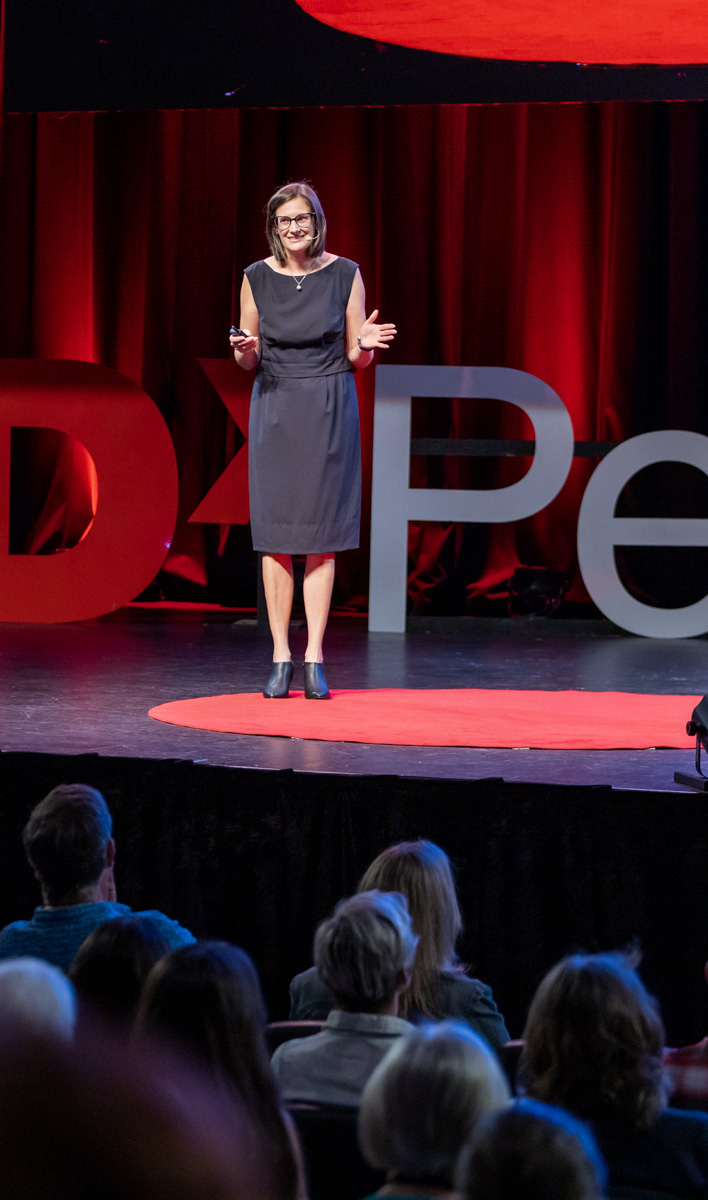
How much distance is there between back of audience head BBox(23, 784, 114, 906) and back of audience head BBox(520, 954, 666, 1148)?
0.85 metres

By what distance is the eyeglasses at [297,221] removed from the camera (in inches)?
131

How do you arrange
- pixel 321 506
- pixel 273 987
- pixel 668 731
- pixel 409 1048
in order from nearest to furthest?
pixel 409 1048 → pixel 273 987 → pixel 668 731 → pixel 321 506

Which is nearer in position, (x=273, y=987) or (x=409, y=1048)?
(x=409, y=1048)

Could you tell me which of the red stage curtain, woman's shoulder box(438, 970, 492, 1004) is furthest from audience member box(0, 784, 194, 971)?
the red stage curtain

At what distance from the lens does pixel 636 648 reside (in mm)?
4973

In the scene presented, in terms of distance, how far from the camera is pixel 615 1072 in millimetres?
1135

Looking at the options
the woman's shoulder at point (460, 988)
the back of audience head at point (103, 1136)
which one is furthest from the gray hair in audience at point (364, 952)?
the back of audience head at point (103, 1136)

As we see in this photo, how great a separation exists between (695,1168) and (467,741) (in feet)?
5.27

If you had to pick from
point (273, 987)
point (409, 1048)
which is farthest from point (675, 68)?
point (409, 1048)

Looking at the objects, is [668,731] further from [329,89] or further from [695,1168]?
[329,89]

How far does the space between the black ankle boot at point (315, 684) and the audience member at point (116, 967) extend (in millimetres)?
1912

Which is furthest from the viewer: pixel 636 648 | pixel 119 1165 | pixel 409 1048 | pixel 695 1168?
pixel 636 648

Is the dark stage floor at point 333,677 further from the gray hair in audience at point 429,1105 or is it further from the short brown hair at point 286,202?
the gray hair in audience at point 429,1105

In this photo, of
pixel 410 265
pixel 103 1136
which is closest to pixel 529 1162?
pixel 103 1136
